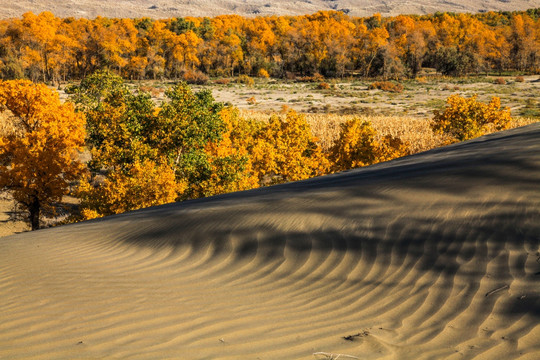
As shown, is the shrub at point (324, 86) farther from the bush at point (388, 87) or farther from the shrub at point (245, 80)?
the shrub at point (245, 80)

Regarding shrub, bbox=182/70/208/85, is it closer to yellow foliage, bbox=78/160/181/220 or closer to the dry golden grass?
the dry golden grass

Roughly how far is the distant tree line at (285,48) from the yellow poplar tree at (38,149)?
50.5m

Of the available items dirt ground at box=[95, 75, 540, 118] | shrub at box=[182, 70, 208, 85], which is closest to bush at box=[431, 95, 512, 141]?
dirt ground at box=[95, 75, 540, 118]

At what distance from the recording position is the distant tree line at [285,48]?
76.4m

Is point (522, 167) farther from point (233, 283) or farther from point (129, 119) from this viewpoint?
point (129, 119)

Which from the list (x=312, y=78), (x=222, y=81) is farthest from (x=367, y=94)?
(x=222, y=81)

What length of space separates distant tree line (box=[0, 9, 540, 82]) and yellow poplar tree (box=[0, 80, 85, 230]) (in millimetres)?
50483

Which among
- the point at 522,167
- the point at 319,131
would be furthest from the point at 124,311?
the point at 319,131

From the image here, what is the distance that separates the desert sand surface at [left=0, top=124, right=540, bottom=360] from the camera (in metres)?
3.65

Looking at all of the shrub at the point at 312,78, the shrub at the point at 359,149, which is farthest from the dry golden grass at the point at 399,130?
the shrub at the point at 312,78

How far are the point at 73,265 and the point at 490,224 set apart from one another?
5105mm

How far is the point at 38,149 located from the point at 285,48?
7652 cm

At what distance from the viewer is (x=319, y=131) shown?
40031 millimetres

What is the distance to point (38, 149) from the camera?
23.0 metres
